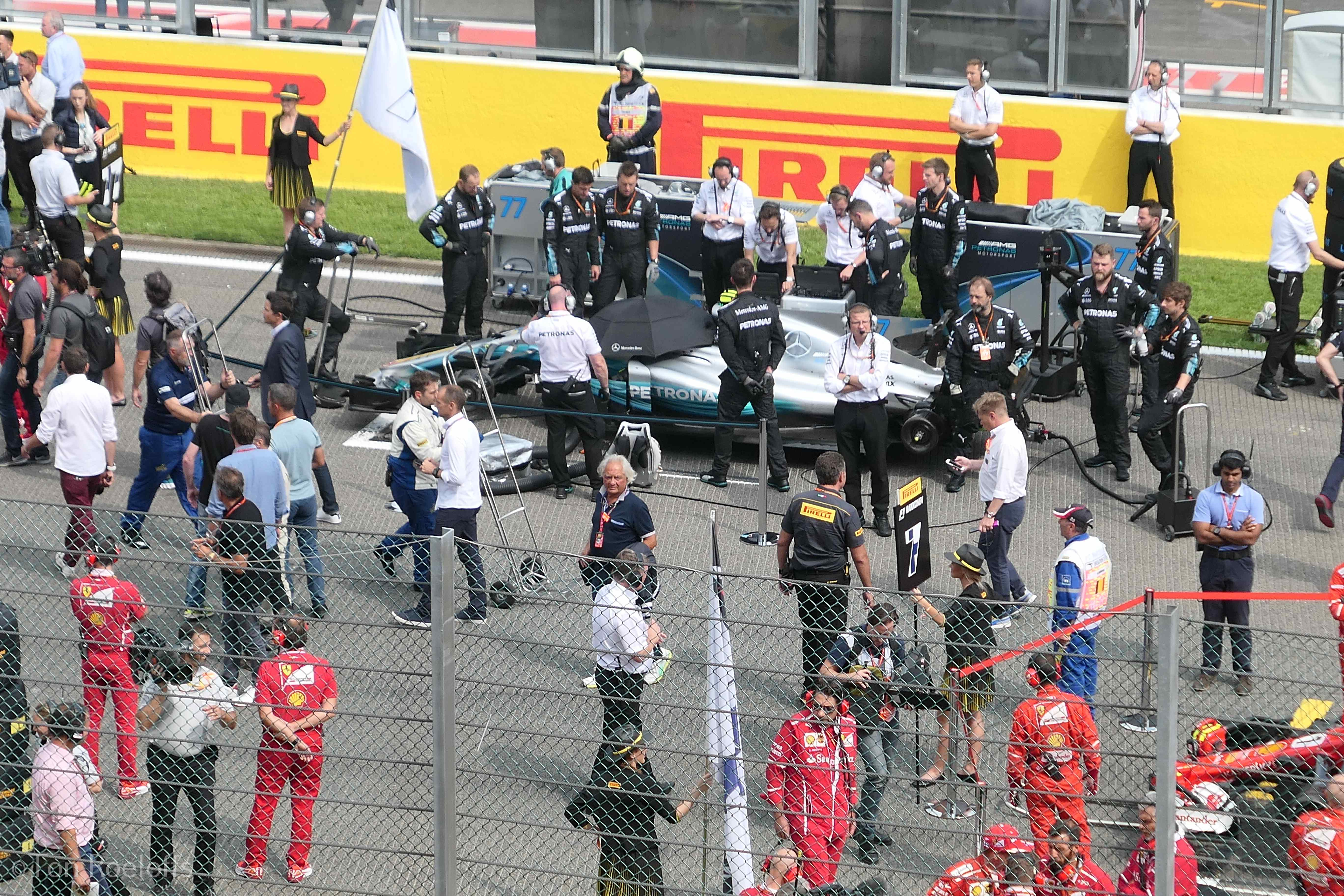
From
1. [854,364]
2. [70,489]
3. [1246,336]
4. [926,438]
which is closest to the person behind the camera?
[70,489]

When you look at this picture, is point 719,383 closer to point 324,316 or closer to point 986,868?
point 324,316

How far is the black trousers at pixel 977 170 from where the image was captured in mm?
18969

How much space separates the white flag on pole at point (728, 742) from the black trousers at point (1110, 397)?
743 cm

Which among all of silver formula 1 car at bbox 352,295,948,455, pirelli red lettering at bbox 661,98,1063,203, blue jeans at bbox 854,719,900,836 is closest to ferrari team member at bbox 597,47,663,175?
pirelli red lettering at bbox 661,98,1063,203

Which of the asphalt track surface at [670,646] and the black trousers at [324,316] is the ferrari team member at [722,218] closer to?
the asphalt track surface at [670,646]

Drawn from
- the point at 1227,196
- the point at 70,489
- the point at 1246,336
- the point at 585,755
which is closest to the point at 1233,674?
the point at 585,755

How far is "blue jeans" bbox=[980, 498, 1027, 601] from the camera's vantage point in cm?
1229

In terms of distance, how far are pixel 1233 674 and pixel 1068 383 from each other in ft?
31.8

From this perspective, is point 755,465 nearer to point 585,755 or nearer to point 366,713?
point 585,755

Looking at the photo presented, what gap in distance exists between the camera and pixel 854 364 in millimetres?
13547

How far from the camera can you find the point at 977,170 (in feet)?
62.4

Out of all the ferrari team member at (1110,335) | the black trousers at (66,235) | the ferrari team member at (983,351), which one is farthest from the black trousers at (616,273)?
the black trousers at (66,235)

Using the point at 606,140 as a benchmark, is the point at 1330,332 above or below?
below

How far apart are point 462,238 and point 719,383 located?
3421 millimetres
